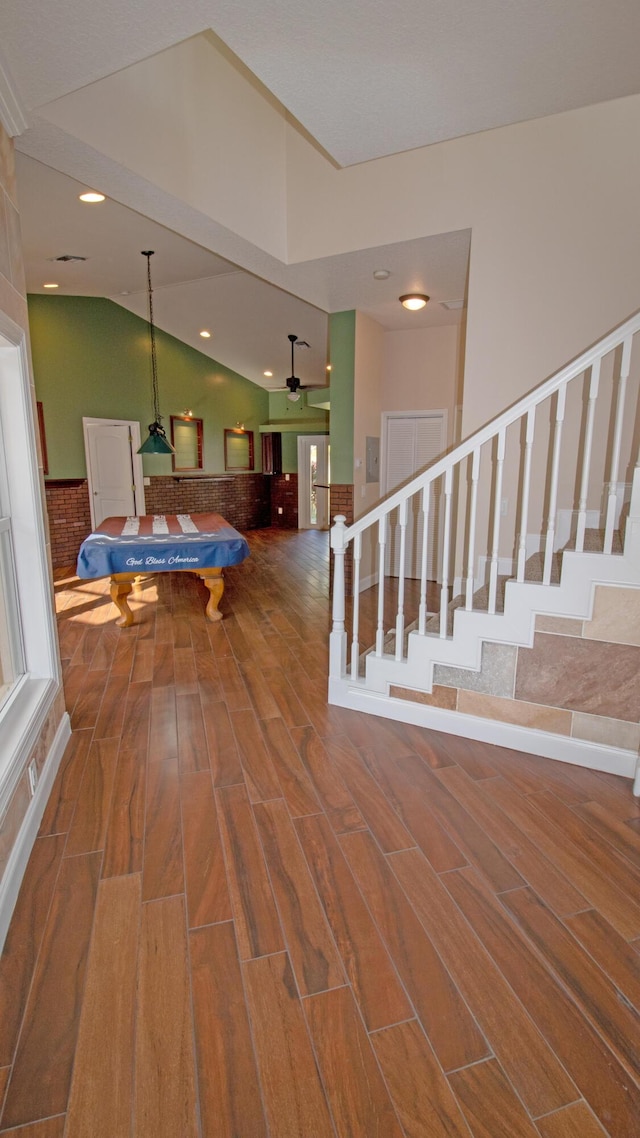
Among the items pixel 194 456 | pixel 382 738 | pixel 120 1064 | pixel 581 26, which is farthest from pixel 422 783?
pixel 194 456

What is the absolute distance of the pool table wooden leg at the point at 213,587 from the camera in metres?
4.61

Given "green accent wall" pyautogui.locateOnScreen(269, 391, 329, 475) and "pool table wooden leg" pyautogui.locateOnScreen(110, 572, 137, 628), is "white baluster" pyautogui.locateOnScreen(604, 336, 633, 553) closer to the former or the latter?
"pool table wooden leg" pyautogui.locateOnScreen(110, 572, 137, 628)

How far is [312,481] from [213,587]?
704 centimetres

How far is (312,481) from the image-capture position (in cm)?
1136

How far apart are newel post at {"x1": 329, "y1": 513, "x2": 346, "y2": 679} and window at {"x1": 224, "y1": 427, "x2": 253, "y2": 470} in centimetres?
753

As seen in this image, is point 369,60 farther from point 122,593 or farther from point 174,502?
point 174,502

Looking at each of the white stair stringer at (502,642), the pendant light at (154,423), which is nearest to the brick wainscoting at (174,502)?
the pendant light at (154,423)

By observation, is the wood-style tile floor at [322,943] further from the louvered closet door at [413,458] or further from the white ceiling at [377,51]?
the louvered closet door at [413,458]

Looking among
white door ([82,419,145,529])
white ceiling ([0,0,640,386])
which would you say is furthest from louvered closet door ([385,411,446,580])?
white door ([82,419,145,529])

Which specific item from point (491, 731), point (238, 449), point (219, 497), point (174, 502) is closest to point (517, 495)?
point (491, 731)

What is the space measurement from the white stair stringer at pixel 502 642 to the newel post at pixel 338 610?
0.08m

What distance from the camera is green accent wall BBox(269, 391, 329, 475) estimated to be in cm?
1074

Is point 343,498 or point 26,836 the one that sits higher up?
point 343,498

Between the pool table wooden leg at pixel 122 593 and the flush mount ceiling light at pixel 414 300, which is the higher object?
the flush mount ceiling light at pixel 414 300
